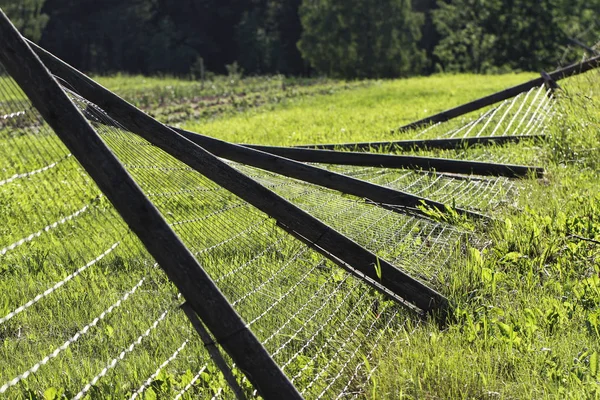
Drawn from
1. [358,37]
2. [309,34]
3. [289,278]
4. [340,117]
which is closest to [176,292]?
[289,278]

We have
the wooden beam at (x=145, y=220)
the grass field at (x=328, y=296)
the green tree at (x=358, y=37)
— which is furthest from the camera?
the green tree at (x=358, y=37)

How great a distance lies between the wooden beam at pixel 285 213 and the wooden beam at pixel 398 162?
1.91 metres

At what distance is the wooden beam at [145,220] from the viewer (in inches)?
84.8

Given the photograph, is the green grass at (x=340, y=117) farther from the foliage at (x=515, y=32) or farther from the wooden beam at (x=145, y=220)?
the foliage at (x=515, y=32)

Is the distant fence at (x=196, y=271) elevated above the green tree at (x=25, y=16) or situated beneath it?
elevated above

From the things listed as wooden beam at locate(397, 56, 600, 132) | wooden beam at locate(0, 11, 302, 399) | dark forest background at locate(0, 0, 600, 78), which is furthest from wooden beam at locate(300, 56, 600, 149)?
dark forest background at locate(0, 0, 600, 78)

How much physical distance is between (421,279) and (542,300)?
58 centimetres

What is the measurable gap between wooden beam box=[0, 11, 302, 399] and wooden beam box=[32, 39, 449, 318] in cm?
103

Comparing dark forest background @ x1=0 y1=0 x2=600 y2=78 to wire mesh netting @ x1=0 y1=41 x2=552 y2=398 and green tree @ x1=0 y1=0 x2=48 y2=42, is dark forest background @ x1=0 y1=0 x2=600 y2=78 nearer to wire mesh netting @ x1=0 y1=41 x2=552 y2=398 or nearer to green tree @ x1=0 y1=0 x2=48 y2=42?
green tree @ x1=0 y1=0 x2=48 y2=42

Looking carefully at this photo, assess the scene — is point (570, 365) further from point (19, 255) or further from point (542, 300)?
point (19, 255)

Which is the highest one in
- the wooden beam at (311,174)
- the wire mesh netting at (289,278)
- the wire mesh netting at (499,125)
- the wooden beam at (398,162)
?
the wooden beam at (311,174)

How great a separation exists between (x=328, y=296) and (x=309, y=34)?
4448 cm

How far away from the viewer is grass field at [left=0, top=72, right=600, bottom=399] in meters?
2.62

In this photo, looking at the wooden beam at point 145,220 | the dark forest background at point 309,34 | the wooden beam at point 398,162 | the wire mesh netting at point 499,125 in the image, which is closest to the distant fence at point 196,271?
the wooden beam at point 145,220
